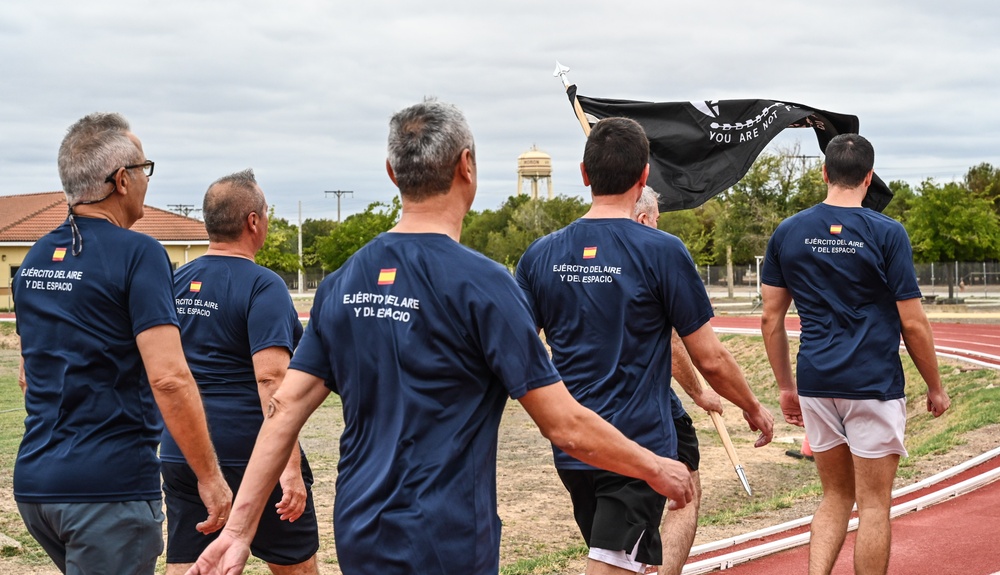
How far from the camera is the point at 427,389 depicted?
2.88 meters

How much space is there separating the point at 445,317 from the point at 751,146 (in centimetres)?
566

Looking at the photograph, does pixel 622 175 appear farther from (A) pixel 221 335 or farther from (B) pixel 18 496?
(B) pixel 18 496

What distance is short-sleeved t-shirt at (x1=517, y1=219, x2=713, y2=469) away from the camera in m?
4.27

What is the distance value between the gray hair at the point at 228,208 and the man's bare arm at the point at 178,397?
53.8 inches

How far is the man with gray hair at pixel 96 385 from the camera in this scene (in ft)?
11.7

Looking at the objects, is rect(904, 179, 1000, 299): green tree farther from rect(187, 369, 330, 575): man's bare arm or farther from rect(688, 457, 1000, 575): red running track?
rect(187, 369, 330, 575): man's bare arm

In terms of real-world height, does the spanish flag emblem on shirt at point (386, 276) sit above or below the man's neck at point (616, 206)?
below

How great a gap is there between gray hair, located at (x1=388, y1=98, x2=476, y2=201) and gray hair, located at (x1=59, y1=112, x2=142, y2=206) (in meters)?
1.29

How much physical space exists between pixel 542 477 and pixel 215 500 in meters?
7.65

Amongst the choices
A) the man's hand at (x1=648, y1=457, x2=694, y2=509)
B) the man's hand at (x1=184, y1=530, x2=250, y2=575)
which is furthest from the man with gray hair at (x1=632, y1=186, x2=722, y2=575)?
the man's hand at (x1=184, y1=530, x2=250, y2=575)

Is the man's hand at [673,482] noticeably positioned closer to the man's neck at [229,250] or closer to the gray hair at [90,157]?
the gray hair at [90,157]

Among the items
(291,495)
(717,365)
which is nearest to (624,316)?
(717,365)

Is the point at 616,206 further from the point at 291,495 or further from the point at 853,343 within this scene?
the point at 291,495

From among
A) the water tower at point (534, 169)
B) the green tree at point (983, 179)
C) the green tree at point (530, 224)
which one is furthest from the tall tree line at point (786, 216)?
the water tower at point (534, 169)
